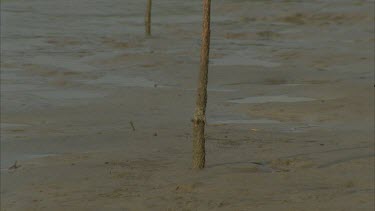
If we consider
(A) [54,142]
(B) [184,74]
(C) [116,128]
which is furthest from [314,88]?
(A) [54,142]

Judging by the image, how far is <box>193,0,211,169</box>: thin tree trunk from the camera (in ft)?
34.5

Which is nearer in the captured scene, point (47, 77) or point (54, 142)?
point (54, 142)

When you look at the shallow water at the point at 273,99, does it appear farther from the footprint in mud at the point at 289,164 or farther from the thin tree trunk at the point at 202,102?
the thin tree trunk at the point at 202,102

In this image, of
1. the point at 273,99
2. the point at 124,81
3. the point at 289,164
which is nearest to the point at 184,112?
the point at 273,99

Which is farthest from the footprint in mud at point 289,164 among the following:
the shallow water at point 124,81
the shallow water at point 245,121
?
the shallow water at point 124,81

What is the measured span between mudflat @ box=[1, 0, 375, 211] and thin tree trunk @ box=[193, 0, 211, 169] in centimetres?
24

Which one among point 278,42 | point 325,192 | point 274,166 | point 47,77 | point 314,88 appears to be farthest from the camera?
point 278,42

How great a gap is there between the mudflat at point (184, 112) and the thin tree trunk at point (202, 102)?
0.77 feet

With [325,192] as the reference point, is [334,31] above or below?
below

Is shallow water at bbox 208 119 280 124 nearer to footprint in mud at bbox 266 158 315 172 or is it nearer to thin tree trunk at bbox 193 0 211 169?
footprint in mud at bbox 266 158 315 172

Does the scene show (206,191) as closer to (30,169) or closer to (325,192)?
(325,192)

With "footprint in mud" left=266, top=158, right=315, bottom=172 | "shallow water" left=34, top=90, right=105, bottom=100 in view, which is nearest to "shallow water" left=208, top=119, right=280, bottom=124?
"footprint in mud" left=266, top=158, right=315, bottom=172

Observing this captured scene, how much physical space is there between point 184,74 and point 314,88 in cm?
316

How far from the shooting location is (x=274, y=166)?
36.3ft
